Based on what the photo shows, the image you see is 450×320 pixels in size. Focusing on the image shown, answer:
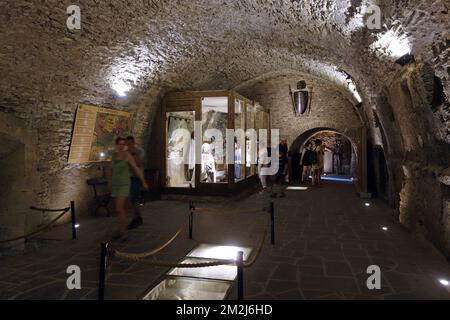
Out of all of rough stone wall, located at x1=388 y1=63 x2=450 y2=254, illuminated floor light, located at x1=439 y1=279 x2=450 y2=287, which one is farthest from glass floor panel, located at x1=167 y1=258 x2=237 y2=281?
rough stone wall, located at x1=388 y1=63 x2=450 y2=254

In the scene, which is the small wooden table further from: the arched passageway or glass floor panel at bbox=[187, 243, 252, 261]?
glass floor panel at bbox=[187, 243, 252, 261]

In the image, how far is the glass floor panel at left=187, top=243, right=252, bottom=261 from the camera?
14.7 ft

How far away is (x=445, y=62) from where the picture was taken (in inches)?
138

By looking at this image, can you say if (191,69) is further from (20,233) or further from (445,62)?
(445,62)

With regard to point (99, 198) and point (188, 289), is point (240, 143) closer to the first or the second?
point (99, 198)

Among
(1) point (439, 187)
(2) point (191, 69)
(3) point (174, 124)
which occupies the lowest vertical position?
(1) point (439, 187)

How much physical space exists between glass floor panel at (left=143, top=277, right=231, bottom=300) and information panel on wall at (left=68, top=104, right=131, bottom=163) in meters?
4.25

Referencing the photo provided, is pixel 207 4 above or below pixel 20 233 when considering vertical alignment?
above

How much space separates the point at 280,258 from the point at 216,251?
99 cm

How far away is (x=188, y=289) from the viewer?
3.52 m

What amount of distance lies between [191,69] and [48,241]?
5650mm

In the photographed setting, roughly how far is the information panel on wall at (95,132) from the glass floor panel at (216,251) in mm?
3723
